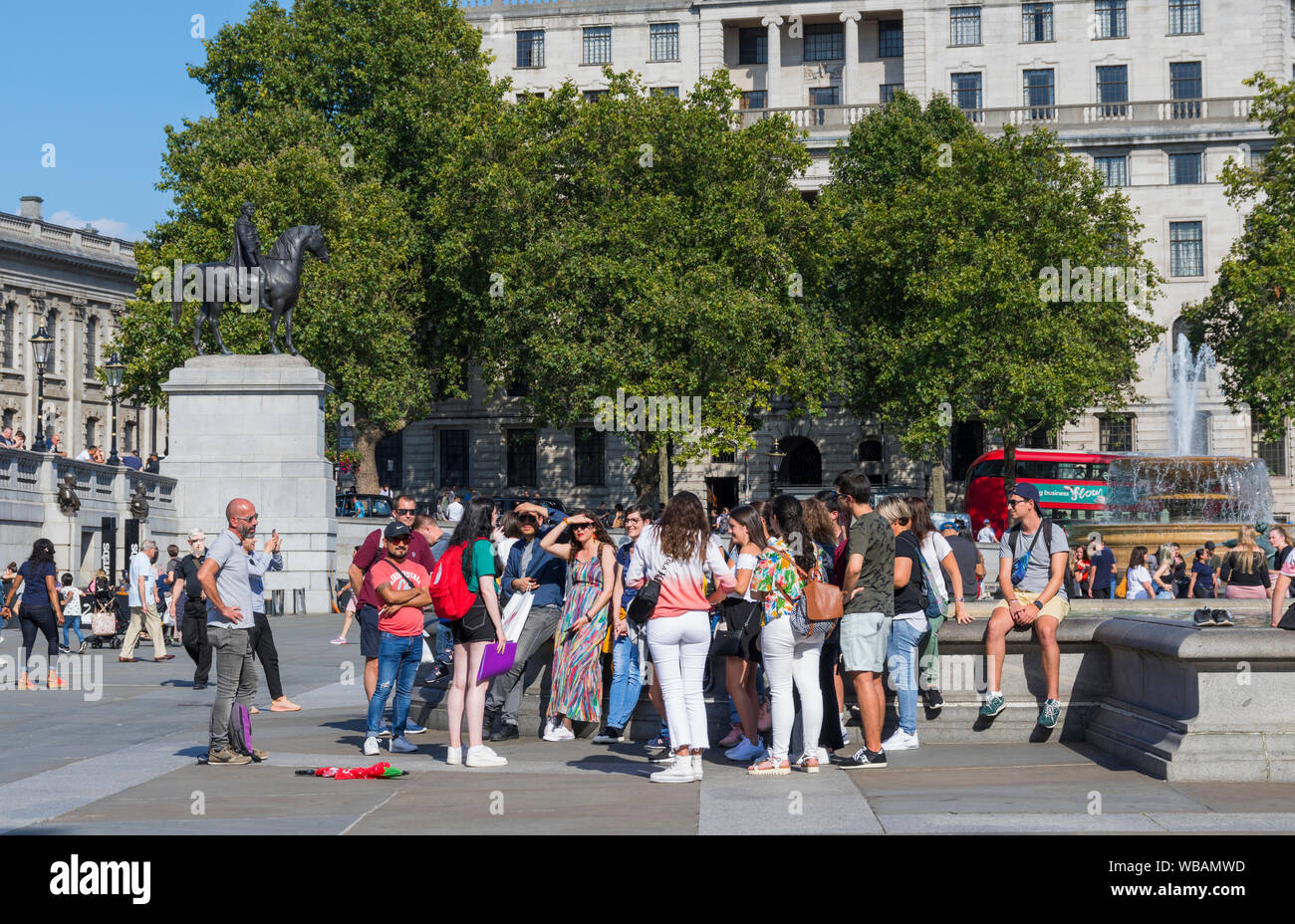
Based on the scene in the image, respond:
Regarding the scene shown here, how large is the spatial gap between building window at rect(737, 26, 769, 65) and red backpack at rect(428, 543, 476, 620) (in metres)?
61.2

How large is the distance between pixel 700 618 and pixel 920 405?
43.0m

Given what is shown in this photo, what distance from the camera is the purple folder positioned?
1201cm

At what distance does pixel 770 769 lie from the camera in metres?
11.4

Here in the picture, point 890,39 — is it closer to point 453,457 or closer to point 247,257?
point 453,457

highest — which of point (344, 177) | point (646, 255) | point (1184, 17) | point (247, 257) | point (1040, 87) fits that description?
point (1184, 17)

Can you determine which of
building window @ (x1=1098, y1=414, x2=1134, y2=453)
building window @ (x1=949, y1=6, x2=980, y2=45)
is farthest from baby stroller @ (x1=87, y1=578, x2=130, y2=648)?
building window @ (x1=949, y1=6, x2=980, y2=45)

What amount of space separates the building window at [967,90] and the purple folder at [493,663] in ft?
191

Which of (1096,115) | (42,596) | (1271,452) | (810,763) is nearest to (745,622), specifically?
(810,763)

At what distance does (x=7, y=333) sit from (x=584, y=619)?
244 feet

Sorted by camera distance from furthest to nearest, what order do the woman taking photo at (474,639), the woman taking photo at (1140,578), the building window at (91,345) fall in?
the building window at (91,345), the woman taking photo at (1140,578), the woman taking photo at (474,639)

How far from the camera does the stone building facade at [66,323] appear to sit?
79.7m

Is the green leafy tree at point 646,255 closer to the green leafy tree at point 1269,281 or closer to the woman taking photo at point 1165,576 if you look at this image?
the green leafy tree at point 1269,281

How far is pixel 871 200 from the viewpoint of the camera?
2255 inches

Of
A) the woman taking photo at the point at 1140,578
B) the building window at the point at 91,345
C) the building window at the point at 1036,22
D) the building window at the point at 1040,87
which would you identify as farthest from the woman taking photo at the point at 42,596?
the building window at the point at 91,345
